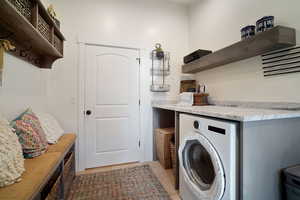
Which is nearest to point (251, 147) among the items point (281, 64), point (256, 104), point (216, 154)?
point (216, 154)

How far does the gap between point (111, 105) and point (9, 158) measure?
1.56m

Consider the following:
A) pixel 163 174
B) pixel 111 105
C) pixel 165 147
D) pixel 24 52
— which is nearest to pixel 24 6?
pixel 24 52

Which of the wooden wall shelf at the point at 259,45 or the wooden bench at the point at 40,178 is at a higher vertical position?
the wooden wall shelf at the point at 259,45

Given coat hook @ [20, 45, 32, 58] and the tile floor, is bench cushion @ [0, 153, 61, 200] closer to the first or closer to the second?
coat hook @ [20, 45, 32, 58]

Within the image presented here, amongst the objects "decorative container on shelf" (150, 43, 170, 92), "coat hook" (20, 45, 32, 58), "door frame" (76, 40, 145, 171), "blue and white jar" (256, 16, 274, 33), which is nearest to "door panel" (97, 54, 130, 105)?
"door frame" (76, 40, 145, 171)

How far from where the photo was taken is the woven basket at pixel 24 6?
984mm

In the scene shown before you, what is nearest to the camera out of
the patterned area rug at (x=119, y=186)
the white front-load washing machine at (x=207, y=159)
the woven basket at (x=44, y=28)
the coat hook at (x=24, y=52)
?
the white front-load washing machine at (x=207, y=159)

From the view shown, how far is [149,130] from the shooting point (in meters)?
2.53

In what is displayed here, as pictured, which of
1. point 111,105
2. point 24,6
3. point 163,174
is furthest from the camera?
point 111,105

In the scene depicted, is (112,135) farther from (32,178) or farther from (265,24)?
(265,24)

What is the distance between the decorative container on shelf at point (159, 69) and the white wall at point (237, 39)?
58 centimetres

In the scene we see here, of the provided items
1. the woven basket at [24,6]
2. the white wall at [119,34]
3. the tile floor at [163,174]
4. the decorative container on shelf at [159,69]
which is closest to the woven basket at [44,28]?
the woven basket at [24,6]

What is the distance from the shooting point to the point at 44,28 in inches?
54.3

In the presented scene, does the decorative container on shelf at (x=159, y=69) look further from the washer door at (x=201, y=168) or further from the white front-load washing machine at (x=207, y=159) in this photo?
the washer door at (x=201, y=168)
